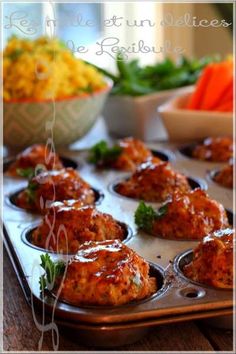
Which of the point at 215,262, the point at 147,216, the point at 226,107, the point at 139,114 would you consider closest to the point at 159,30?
the point at 139,114

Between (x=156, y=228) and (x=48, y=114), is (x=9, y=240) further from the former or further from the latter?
(x=48, y=114)

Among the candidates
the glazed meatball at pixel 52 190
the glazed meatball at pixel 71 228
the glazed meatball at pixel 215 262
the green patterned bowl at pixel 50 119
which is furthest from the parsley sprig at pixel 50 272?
the green patterned bowl at pixel 50 119

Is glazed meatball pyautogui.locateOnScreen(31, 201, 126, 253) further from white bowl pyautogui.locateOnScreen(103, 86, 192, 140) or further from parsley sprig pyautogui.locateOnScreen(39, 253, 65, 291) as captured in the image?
white bowl pyautogui.locateOnScreen(103, 86, 192, 140)

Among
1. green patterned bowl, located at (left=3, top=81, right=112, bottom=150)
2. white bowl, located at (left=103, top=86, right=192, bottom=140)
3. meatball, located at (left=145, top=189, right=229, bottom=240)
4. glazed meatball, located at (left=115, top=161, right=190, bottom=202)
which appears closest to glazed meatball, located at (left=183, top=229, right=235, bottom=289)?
meatball, located at (left=145, top=189, right=229, bottom=240)

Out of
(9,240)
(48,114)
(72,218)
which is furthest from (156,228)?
(48,114)

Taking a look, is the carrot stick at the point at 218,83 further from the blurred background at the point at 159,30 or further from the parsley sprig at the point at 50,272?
the parsley sprig at the point at 50,272

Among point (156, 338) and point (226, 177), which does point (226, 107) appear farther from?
point (156, 338)
